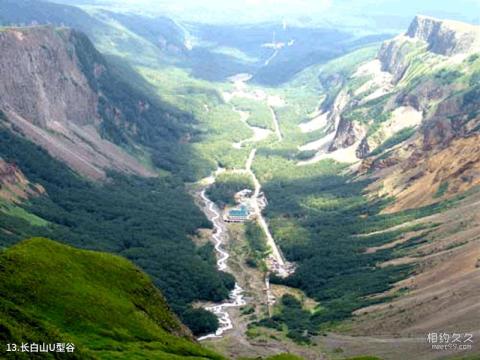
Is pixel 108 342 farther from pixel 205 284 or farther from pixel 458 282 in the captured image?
pixel 205 284

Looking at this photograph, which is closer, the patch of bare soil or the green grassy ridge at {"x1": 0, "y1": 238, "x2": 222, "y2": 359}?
the green grassy ridge at {"x1": 0, "y1": 238, "x2": 222, "y2": 359}

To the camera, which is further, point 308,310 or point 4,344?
point 308,310

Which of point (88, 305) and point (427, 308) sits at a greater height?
point (427, 308)

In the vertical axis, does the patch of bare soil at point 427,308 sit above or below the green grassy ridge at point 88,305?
above

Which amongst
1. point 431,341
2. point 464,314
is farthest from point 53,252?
point 464,314

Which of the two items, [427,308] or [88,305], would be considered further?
[427,308]

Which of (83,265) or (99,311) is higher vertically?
(83,265)

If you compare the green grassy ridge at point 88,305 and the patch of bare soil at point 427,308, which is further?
the patch of bare soil at point 427,308

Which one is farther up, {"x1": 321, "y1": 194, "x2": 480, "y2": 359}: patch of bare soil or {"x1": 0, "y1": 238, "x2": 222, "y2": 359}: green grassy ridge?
{"x1": 321, "y1": 194, "x2": 480, "y2": 359}: patch of bare soil
